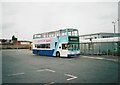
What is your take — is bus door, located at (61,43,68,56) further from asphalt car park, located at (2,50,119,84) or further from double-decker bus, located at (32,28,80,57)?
asphalt car park, located at (2,50,119,84)

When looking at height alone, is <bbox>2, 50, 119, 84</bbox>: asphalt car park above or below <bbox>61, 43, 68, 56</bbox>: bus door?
below

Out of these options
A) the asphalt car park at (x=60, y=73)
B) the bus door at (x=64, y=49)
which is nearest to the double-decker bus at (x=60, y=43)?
the bus door at (x=64, y=49)

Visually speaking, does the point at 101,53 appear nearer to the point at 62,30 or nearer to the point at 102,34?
the point at 62,30

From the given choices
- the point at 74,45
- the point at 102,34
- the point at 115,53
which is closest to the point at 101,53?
the point at 115,53

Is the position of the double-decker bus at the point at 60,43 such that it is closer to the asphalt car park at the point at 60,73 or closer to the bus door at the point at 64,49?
the bus door at the point at 64,49

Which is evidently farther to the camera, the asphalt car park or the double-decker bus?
the double-decker bus

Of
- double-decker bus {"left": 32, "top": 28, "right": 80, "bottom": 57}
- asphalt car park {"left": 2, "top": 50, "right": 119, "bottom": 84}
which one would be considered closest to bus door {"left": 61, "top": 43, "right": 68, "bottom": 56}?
double-decker bus {"left": 32, "top": 28, "right": 80, "bottom": 57}

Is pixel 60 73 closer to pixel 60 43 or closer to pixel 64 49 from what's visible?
pixel 64 49

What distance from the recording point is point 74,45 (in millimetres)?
23547

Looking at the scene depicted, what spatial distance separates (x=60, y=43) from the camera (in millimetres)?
24297

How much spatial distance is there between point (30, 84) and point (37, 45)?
874 inches

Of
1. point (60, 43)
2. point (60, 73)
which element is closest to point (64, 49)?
point (60, 43)

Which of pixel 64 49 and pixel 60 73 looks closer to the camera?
pixel 60 73

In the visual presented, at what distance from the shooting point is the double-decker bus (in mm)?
23303
